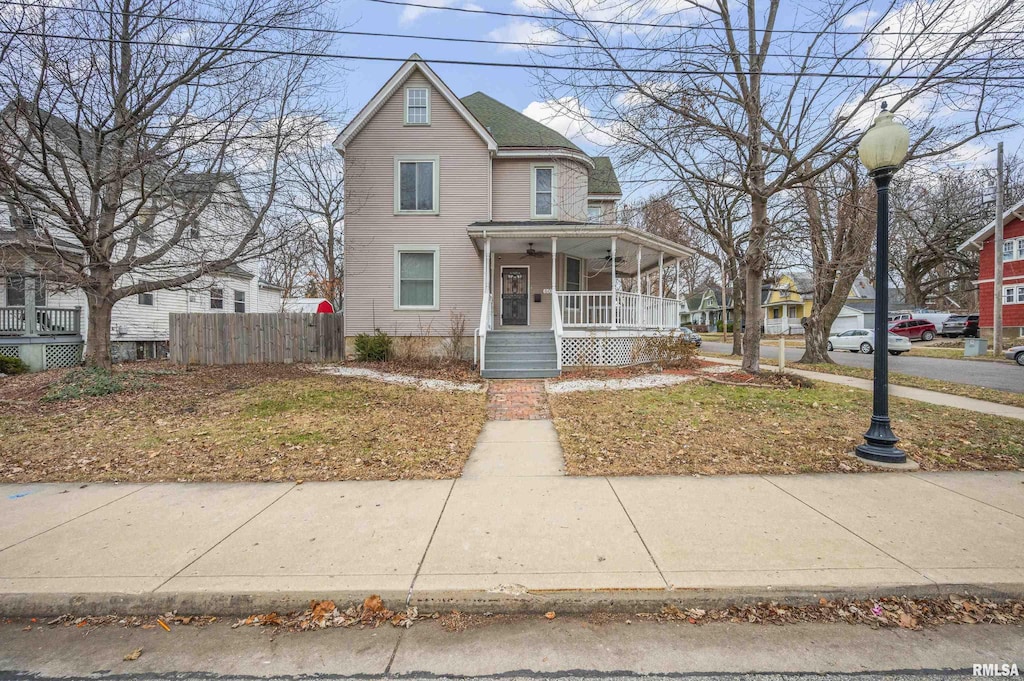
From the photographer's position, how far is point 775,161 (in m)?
9.53

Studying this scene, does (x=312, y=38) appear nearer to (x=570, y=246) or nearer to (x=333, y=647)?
(x=570, y=246)

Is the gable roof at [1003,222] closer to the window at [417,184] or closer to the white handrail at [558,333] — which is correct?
the white handrail at [558,333]

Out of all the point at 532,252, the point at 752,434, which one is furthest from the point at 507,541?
the point at 532,252

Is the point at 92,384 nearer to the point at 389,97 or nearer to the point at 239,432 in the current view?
the point at 239,432

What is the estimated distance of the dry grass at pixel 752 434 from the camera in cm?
505

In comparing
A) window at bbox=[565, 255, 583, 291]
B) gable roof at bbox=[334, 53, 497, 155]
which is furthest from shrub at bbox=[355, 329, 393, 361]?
window at bbox=[565, 255, 583, 291]

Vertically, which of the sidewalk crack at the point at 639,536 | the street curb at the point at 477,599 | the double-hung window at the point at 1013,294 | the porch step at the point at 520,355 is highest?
the double-hung window at the point at 1013,294

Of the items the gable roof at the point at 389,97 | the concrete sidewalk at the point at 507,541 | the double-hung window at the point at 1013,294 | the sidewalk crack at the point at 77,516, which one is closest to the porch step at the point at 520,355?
the gable roof at the point at 389,97

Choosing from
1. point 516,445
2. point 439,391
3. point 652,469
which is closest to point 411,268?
point 439,391

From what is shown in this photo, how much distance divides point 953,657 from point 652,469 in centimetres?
267

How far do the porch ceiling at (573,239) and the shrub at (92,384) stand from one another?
8.42 meters

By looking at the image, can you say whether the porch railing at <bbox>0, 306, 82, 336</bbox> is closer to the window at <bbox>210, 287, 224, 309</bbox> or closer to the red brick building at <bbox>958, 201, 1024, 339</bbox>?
the window at <bbox>210, 287, 224, 309</bbox>

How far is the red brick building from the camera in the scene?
25656mm

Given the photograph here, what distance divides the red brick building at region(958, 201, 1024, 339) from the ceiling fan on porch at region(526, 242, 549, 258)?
1105 inches
